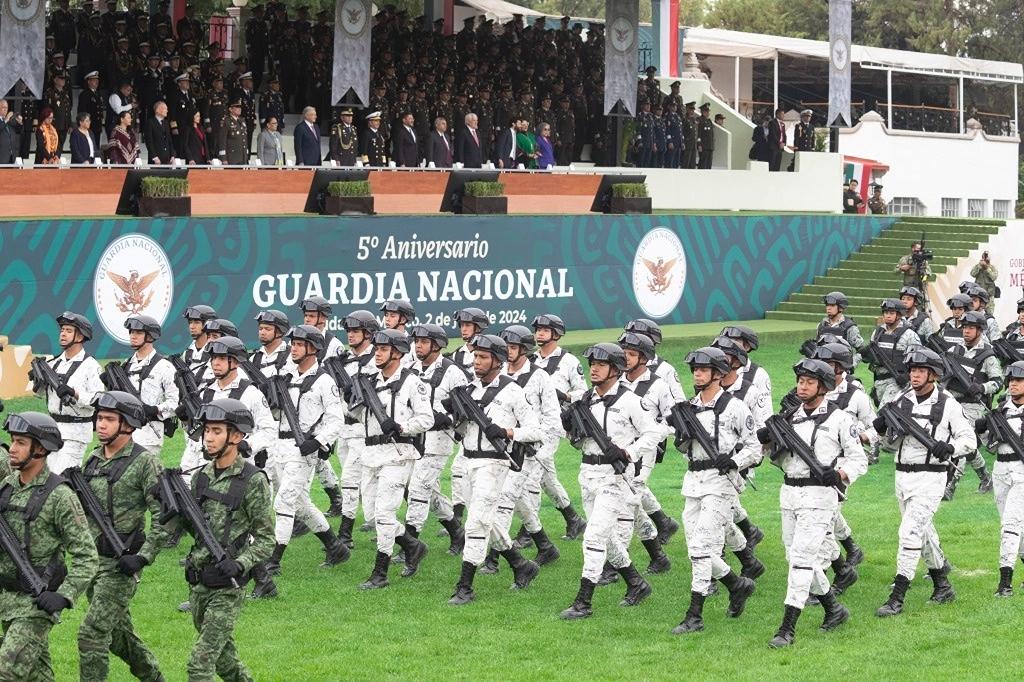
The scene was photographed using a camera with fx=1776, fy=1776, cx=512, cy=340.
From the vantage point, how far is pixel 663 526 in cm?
1797

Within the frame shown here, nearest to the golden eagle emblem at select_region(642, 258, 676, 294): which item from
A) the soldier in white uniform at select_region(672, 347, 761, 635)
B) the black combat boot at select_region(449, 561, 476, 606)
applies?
the black combat boot at select_region(449, 561, 476, 606)

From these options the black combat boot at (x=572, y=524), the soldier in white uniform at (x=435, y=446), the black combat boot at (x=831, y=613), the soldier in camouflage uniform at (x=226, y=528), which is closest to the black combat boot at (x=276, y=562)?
the soldier in white uniform at (x=435, y=446)

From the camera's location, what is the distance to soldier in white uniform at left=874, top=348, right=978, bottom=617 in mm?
14867

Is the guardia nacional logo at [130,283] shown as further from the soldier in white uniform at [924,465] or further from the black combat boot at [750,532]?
the soldier in white uniform at [924,465]

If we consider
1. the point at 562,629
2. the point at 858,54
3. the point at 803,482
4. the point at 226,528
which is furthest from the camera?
the point at 858,54

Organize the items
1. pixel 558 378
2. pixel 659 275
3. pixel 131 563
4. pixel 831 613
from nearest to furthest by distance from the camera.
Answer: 1. pixel 131 563
2. pixel 831 613
3. pixel 558 378
4. pixel 659 275

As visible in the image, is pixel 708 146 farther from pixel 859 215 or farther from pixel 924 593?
pixel 924 593

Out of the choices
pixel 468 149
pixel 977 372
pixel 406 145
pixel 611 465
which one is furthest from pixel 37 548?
pixel 468 149

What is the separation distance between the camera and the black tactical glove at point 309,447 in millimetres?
16125

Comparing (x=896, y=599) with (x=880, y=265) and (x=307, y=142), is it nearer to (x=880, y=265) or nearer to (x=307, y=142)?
(x=307, y=142)

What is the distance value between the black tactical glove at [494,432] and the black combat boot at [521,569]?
1.21 meters

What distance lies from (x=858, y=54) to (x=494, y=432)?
43991 millimetres

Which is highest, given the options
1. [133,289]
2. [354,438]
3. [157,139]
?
[157,139]

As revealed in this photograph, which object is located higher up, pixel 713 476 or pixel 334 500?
pixel 713 476
